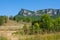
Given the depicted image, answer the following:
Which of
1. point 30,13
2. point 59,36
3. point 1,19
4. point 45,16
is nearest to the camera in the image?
point 59,36

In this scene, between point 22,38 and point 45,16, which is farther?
point 45,16

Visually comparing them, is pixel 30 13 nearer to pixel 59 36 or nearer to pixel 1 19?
pixel 1 19

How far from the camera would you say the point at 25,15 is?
10544 centimetres

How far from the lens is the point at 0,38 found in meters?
11.2

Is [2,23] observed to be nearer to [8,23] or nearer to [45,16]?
[8,23]

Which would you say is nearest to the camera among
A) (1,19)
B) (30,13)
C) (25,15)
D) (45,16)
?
(45,16)

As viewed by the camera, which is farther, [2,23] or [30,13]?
[30,13]

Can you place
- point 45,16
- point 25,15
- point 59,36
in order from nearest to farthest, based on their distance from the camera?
point 59,36, point 45,16, point 25,15

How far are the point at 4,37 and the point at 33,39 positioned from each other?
151 centimetres

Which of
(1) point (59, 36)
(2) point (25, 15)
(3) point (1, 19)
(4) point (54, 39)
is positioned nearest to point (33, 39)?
(4) point (54, 39)

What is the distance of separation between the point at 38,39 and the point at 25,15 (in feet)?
310

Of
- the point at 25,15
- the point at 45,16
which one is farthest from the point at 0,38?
the point at 25,15

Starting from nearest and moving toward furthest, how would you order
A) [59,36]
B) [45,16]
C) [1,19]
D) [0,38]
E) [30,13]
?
[0,38]
[59,36]
[45,16]
[1,19]
[30,13]

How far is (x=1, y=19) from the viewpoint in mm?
66312
